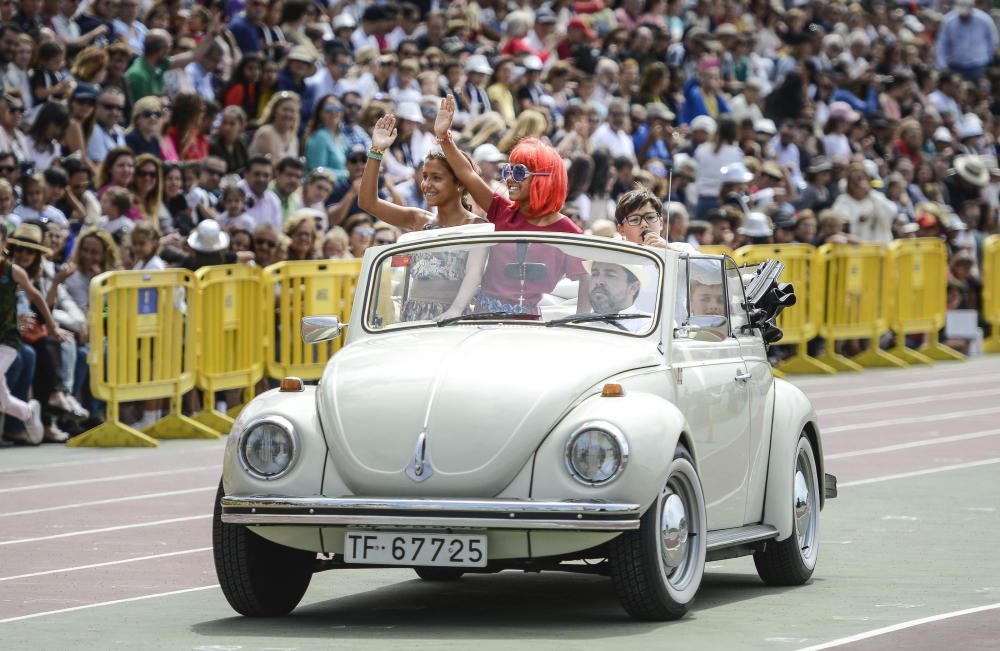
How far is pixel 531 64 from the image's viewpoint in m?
26.3

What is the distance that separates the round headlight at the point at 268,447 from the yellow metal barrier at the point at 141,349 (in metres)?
8.31

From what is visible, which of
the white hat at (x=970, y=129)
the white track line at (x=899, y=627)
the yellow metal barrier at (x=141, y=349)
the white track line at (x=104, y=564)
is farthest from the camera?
the white hat at (x=970, y=129)

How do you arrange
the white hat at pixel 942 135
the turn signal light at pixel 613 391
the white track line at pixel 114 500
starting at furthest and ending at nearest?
the white hat at pixel 942 135 < the white track line at pixel 114 500 < the turn signal light at pixel 613 391

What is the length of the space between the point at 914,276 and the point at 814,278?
241 centimetres

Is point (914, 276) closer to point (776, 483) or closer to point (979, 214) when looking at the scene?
point (979, 214)

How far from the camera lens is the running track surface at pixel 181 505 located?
372 inches

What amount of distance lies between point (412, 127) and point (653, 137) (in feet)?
16.3

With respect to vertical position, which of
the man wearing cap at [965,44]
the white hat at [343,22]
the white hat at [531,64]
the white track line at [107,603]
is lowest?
the white track line at [107,603]

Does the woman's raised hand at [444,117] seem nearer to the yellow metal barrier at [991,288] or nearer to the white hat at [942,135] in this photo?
the yellow metal barrier at [991,288]

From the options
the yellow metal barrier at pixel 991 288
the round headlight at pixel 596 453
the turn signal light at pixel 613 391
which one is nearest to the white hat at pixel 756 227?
the yellow metal barrier at pixel 991 288

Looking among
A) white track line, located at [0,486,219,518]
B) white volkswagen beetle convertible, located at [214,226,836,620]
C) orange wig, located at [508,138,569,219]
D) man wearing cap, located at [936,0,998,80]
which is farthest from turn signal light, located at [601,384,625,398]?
man wearing cap, located at [936,0,998,80]

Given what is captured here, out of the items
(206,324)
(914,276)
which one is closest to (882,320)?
(914,276)

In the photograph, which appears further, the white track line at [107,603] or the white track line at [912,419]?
the white track line at [912,419]

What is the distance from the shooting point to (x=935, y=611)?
917 centimetres
